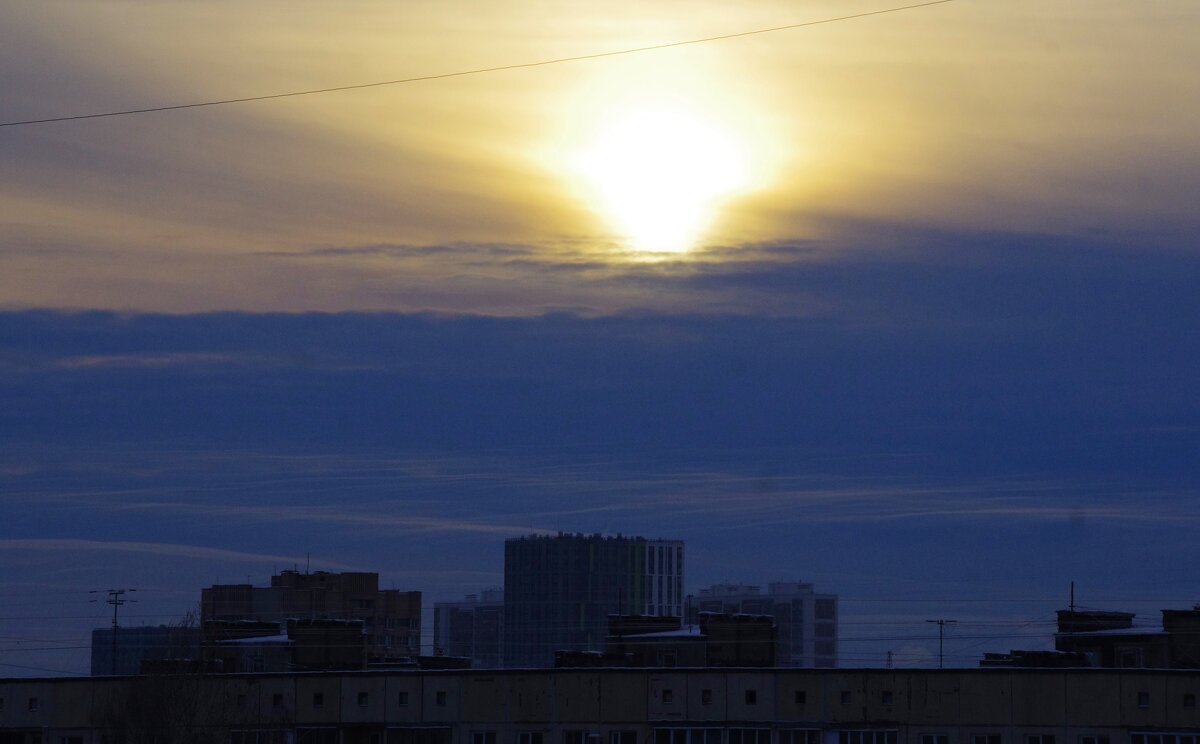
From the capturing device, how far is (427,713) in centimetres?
9244

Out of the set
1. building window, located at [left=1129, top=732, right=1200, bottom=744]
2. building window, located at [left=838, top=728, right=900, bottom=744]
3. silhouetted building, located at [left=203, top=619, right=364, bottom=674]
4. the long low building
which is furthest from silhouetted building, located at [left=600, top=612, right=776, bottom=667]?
building window, located at [left=1129, top=732, right=1200, bottom=744]

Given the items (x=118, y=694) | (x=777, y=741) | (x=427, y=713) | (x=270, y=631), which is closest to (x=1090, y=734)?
(x=777, y=741)

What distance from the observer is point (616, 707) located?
9044 cm

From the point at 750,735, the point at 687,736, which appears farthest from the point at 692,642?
the point at 750,735

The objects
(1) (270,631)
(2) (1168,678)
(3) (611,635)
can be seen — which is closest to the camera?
(2) (1168,678)

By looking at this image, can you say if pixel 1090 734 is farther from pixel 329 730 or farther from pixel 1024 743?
pixel 329 730

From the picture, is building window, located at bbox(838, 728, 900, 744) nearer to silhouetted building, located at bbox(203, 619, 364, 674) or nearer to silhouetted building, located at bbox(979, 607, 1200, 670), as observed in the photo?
silhouetted building, located at bbox(979, 607, 1200, 670)

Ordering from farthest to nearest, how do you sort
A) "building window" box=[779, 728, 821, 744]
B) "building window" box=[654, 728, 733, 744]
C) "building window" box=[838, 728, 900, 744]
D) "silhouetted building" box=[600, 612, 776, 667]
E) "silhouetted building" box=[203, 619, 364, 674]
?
"silhouetted building" box=[203, 619, 364, 674] → "silhouetted building" box=[600, 612, 776, 667] → "building window" box=[654, 728, 733, 744] → "building window" box=[779, 728, 821, 744] → "building window" box=[838, 728, 900, 744]

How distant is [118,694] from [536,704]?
2325 cm

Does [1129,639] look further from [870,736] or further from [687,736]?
[687,736]

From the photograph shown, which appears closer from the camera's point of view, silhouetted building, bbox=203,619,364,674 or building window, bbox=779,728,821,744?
building window, bbox=779,728,821,744

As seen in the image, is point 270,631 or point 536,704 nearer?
point 536,704

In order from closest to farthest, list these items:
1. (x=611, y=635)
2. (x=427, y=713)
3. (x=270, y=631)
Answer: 1. (x=427, y=713)
2. (x=611, y=635)
3. (x=270, y=631)

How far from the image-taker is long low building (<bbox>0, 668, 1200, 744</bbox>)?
283 ft
